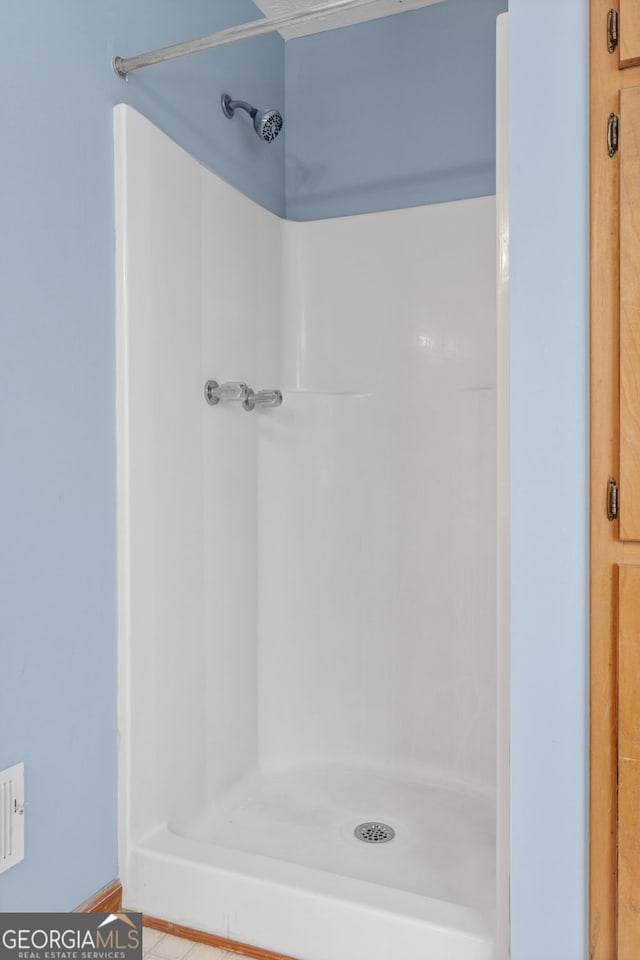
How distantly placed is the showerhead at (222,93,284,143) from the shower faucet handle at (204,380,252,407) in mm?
668

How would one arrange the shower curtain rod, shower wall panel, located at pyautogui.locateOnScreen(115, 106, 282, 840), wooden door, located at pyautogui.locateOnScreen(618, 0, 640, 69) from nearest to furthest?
wooden door, located at pyautogui.locateOnScreen(618, 0, 640, 69)
the shower curtain rod
shower wall panel, located at pyautogui.locateOnScreen(115, 106, 282, 840)

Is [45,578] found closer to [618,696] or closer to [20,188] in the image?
[20,188]

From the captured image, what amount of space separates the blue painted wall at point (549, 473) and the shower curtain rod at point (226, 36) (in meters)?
0.39

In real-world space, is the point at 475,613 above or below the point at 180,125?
below

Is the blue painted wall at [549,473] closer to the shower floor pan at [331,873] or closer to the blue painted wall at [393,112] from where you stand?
the shower floor pan at [331,873]

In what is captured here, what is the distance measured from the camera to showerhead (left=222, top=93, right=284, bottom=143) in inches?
73.0

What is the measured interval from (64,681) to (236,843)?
644mm

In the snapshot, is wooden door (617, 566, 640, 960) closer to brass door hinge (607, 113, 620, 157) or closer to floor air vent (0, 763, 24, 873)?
brass door hinge (607, 113, 620, 157)

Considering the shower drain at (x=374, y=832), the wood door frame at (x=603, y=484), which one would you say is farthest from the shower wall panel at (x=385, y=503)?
the wood door frame at (x=603, y=484)

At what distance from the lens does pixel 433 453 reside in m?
2.07

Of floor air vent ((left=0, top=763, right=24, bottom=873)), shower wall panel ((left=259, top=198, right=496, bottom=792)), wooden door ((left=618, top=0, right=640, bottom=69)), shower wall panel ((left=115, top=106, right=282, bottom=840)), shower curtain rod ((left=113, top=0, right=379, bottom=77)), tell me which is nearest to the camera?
wooden door ((left=618, top=0, right=640, bottom=69))

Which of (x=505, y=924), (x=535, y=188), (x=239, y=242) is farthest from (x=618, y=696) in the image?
(x=239, y=242)

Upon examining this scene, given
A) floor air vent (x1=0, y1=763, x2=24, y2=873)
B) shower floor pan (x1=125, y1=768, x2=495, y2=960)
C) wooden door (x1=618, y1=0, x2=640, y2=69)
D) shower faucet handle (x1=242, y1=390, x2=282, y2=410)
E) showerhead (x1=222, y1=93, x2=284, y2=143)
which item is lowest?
shower floor pan (x1=125, y1=768, x2=495, y2=960)

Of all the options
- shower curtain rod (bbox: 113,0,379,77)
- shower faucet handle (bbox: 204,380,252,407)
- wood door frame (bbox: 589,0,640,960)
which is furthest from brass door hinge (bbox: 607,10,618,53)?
shower faucet handle (bbox: 204,380,252,407)
